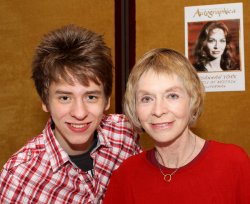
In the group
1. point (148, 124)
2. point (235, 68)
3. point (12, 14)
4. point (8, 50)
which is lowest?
point (148, 124)

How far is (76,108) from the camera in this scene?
52.8 inches

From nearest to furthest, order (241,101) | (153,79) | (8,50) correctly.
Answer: (153,79) → (241,101) → (8,50)

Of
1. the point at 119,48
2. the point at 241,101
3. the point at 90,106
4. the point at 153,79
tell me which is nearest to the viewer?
the point at 153,79

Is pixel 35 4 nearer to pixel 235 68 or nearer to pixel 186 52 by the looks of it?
pixel 186 52

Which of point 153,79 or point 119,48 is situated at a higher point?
point 119,48

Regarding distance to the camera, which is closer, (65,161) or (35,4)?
(65,161)

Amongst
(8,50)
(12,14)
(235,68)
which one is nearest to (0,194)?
(8,50)

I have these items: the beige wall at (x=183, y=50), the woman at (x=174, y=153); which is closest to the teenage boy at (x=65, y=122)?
the woman at (x=174, y=153)

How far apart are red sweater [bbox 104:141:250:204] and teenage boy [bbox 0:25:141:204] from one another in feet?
0.54

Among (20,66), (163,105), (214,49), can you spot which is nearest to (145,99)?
(163,105)

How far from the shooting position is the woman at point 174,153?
122cm

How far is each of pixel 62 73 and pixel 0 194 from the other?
0.47 m

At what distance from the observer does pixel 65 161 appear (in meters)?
1.42

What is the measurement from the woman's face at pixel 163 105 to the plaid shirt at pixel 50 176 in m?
0.33
